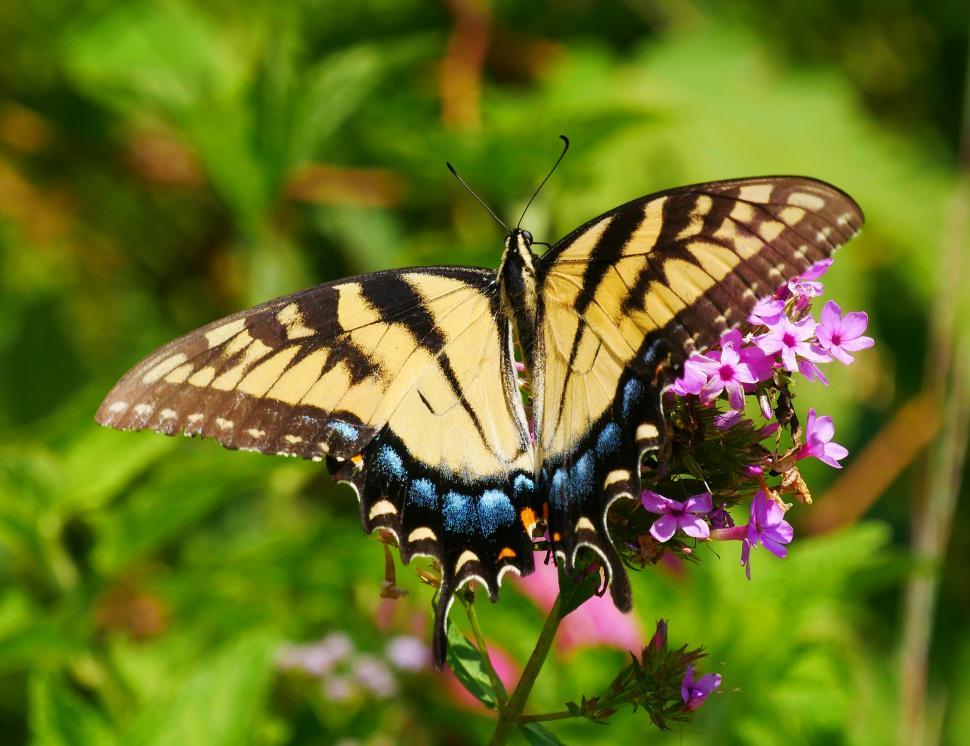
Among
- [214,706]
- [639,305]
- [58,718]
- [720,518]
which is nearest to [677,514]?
[720,518]

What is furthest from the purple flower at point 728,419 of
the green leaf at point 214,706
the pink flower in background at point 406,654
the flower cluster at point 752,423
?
the pink flower in background at point 406,654

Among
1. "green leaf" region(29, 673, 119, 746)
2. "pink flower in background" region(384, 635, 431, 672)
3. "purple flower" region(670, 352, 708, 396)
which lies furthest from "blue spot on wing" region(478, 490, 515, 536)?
"pink flower in background" region(384, 635, 431, 672)

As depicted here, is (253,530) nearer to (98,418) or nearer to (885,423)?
(98,418)

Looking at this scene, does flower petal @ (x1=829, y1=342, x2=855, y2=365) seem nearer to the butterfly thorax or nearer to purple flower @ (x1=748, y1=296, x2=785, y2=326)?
purple flower @ (x1=748, y1=296, x2=785, y2=326)

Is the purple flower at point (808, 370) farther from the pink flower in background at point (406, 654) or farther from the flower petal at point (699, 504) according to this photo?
the pink flower in background at point (406, 654)

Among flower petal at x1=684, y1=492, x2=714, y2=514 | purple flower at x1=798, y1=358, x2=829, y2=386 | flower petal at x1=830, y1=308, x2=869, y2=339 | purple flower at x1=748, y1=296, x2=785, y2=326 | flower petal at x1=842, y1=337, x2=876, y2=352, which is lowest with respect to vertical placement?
flower petal at x1=684, y1=492, x2=714, y2=514

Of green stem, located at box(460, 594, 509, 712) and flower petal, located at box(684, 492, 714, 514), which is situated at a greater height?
flower petal, located at box(684, 492, 714, 514)

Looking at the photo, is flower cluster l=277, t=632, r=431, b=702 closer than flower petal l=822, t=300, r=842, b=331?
No
